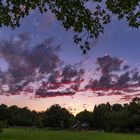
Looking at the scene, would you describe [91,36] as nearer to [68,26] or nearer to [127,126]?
[68,26]

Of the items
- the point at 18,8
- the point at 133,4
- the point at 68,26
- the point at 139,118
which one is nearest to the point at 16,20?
Result: the point at 18,8

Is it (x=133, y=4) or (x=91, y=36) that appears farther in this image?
(x=91, y=36)

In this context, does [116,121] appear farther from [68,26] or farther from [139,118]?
[68,26]

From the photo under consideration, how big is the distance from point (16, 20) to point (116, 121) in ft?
544

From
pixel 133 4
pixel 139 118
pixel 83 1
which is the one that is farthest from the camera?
pixel 139 118

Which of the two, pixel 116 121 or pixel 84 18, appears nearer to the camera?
pixel 84 18

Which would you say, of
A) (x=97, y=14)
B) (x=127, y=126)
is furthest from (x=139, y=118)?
(x=97, y=14)

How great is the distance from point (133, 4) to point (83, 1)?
5.01 ft

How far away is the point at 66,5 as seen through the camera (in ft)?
38.9

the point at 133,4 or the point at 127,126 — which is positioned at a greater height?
the point at 127,126

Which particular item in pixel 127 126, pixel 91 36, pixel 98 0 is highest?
pixel 127 126

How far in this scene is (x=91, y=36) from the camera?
41.7 ft

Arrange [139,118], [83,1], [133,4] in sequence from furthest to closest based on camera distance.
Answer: [139,118], [83,1], [133,4]

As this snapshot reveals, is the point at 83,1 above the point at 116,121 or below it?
below
